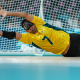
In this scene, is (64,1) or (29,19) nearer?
(29,19)

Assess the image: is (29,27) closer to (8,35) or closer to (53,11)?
(8,35)

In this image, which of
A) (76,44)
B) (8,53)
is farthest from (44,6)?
(76,44)

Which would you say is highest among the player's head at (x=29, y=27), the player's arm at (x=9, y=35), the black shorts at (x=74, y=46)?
the player's head at (x=29, y=27)

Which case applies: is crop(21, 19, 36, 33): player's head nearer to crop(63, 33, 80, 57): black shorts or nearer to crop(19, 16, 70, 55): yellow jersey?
crop(19, 16, 70, 55): yellow jersey

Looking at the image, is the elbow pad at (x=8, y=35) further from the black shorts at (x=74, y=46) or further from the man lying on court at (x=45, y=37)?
the black shorts at (x=74, y=46)

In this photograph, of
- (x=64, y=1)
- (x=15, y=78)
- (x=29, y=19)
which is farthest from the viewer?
(x=64, y=1)

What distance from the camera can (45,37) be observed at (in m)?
1.12

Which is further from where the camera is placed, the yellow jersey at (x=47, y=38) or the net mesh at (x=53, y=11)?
the net mesh at (x=53, y=11)

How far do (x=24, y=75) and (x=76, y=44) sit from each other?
615 mm

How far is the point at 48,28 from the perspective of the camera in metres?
1.17

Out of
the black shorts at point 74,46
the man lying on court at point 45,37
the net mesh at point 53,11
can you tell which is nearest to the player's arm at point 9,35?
the man lying on court at point 45,37

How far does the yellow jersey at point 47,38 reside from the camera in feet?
3.71

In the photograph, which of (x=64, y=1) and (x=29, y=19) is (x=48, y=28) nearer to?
(x=29, y=19)

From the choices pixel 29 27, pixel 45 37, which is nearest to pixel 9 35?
pixel 29 27
